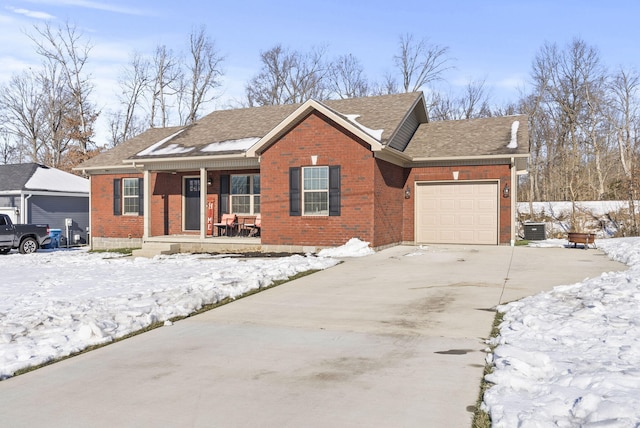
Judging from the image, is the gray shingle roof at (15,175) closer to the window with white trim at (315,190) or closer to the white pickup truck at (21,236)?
the white pickup truck at (21,236)

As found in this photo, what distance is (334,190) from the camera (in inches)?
635

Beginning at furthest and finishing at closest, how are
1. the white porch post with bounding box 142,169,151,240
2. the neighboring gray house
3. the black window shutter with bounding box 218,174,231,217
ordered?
1. the neighboring gray house
2. the black window shutter with bounding box 218,174,231,217
3. the white porch post with bounding box 142,169,151,240

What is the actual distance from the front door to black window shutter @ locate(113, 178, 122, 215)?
3.01 meters

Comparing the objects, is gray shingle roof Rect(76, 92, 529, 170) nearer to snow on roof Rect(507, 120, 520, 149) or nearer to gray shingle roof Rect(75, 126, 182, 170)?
gray shingle roof Rect(75, 126, 182, 170)

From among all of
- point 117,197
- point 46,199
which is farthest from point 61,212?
point 117,197

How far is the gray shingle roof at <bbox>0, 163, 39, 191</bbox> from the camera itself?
25145 millimetres

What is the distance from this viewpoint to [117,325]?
6.76 m

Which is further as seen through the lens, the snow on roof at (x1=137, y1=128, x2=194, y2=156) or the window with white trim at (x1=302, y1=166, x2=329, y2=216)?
the snow on roof at (x1=137, y1=128, x2=194, y2=156)

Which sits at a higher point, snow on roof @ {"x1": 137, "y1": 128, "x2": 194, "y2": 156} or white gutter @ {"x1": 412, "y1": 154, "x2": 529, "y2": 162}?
snow on roof @ {"x1": 137, "y1": 128, "x2": 194, "y2": 156}

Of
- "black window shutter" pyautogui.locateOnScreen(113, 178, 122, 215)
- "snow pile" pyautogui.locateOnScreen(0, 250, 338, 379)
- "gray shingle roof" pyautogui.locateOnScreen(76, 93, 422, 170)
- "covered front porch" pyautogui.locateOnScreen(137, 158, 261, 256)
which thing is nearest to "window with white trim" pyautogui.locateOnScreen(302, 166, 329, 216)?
"covered front porch" pyautogui.locateOnScreen(137, 158, 261, 256)

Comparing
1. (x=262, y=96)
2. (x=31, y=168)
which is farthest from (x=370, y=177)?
(x=262, y=96)

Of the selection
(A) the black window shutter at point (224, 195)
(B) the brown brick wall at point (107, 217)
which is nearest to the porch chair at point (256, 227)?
(A) the black window shutter at point (224, 195)

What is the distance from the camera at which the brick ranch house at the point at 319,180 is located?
16094 mm

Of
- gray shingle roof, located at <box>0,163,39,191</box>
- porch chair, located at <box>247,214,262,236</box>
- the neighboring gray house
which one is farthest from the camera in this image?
gray shingle roof, located at <box>0,163,39,191</box>
